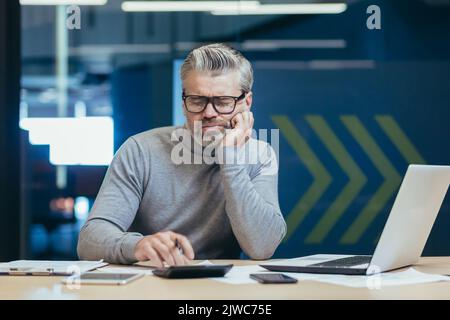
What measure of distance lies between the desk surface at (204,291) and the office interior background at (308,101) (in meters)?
2.65

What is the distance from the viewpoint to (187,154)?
250 centimetres

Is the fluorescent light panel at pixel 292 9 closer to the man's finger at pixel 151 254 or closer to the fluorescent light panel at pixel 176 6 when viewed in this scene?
the fluorescent light panel at pixel 176 6

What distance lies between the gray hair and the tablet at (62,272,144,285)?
876 mm

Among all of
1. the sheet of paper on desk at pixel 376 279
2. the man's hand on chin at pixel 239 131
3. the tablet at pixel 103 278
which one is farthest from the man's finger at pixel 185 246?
the man's hand on chin at pixel 239 131

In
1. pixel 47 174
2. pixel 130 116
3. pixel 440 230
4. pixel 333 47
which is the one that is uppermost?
pixel 333 47

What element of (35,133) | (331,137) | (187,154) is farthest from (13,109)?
(187,154)

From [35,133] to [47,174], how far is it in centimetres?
25

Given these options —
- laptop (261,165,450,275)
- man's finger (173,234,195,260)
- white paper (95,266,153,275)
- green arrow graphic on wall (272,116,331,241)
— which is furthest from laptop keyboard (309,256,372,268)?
green arrow graphic on wall (272,116,331,241)

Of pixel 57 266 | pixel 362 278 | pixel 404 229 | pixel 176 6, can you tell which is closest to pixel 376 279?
pixel 362 278

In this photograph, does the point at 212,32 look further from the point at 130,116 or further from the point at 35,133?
the point at 35,133

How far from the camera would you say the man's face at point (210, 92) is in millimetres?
2397

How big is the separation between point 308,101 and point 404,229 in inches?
102

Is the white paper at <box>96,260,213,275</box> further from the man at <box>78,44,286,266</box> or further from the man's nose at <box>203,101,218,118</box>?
the man's nose at <box>203,101,218,118</box>

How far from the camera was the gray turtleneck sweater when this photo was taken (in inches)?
90.3
